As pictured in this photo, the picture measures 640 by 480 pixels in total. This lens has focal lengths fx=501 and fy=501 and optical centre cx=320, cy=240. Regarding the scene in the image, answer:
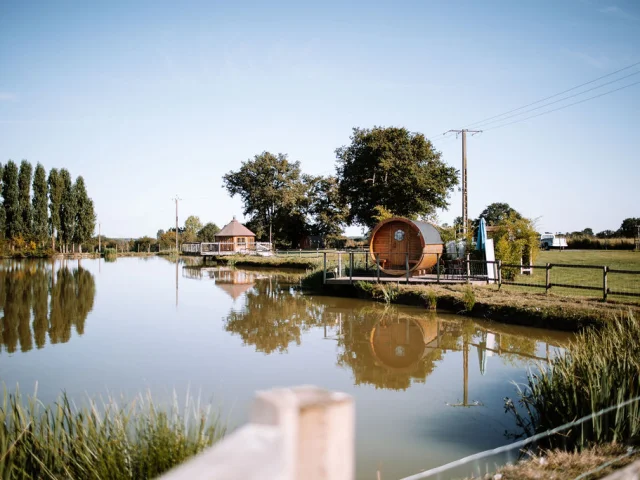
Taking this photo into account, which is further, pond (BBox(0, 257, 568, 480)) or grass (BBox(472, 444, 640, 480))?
pond (BBox(0, 257, 568, 480))

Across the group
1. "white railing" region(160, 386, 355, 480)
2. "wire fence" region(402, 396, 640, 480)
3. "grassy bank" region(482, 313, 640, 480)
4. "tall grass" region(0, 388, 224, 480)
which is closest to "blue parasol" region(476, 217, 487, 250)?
"grassy bank" region(482, 313, 640, 480)

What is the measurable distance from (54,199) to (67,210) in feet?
5.96

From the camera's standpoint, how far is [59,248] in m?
60.9

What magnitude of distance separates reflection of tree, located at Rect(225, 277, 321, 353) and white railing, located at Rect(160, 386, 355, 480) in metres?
10.7

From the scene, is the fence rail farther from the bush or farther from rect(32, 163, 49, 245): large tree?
rect(32, 163, 49, 245): large tree

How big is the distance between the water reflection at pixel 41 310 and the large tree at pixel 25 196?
31.6 meters

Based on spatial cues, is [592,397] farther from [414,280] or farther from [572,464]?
[414,280]

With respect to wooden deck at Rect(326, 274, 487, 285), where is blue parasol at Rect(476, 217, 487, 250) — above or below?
above

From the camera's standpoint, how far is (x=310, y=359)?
10430 mm

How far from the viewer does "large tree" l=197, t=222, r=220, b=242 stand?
72750 millimetres

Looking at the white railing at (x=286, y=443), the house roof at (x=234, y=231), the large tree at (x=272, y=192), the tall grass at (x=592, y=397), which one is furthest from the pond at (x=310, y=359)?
the large tree at (x=272, y=192)

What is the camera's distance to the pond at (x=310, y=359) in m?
6.42

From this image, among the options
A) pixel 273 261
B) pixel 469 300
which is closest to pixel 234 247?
pixel 273 261

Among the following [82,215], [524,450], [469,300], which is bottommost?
[524,450]
